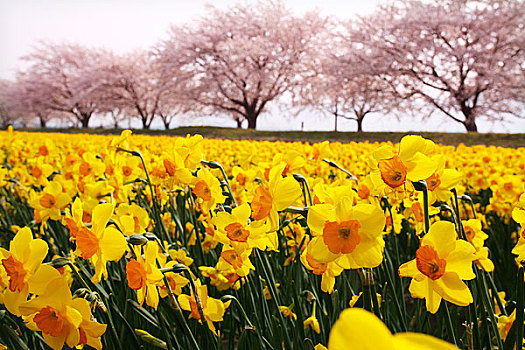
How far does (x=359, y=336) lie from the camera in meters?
0.28

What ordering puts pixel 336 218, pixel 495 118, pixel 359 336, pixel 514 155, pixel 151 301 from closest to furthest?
pixel 359 336, pixel 336 218, pixel 151 301, pixel 514 155, pixel 495 118

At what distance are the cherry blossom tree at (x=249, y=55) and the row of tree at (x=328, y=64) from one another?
0.06 metres

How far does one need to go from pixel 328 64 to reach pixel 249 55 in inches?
169

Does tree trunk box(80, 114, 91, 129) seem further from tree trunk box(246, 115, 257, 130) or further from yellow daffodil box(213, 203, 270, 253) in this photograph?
yellow daffodil box(213, 203, 270, 253)

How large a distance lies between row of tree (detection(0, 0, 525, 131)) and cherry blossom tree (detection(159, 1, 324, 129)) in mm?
56

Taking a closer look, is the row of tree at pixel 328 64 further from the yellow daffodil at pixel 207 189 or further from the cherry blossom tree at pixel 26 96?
the yellow daffodil at pixel 207 189

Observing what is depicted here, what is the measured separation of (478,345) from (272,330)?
592 millimetres

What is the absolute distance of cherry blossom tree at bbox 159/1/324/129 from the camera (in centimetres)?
2094

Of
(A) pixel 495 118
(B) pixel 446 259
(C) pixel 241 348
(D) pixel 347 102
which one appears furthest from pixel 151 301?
(D) pixel 347 102

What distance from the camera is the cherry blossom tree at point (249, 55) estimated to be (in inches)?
824

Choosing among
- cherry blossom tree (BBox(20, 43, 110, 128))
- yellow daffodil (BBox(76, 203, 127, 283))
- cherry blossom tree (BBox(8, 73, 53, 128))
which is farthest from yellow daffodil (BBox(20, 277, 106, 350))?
cherry blossom tree (BBox(8, 73, 53, 128))

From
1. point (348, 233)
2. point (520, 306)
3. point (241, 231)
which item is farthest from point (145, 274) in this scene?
point (520, 306)

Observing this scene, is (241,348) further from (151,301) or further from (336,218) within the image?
(336,218)

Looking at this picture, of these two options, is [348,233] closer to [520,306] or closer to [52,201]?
[520,306]
